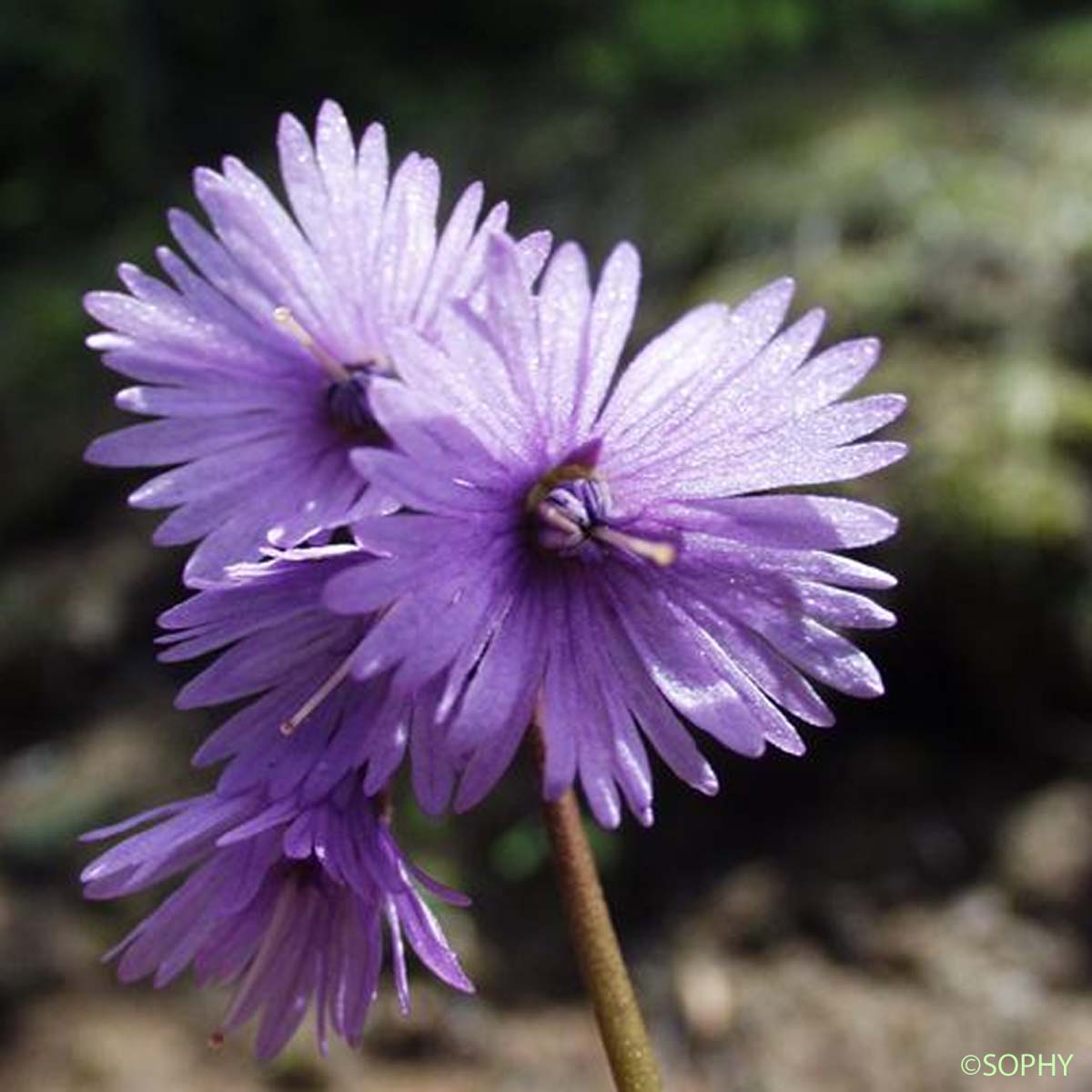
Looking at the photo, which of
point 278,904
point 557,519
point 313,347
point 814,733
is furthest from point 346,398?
point 814,733

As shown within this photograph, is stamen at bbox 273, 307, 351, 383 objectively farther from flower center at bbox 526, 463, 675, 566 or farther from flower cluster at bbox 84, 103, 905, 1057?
flower center at bbox 526, 463, 675, 566

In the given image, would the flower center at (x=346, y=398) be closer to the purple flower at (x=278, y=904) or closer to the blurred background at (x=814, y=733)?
the purple flower at (x=278, y=904)

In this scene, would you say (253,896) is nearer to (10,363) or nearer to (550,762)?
(550,762)

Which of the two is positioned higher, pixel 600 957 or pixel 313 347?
pixel 313 347

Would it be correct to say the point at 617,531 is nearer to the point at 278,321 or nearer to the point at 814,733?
the point at 278,321

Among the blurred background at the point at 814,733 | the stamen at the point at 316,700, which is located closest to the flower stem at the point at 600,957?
the stamen at the point at 316,700

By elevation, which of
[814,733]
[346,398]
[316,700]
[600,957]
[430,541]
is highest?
[346,398]
